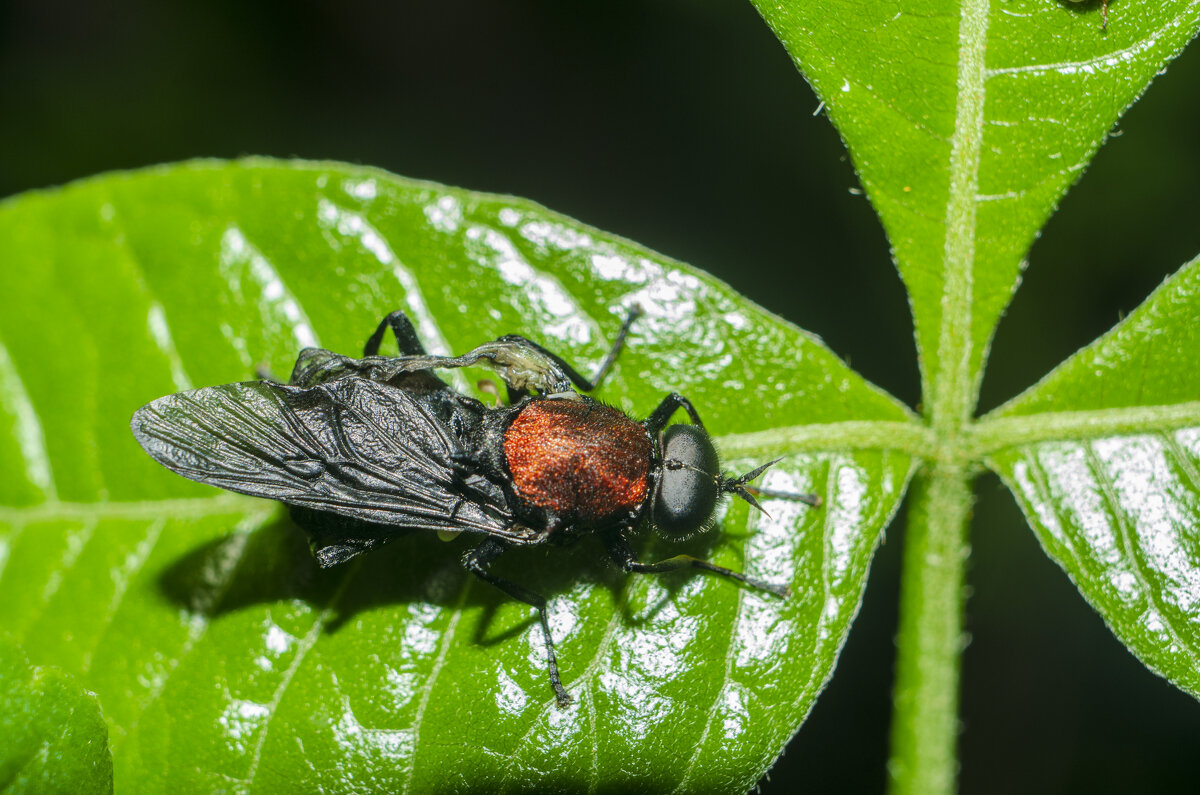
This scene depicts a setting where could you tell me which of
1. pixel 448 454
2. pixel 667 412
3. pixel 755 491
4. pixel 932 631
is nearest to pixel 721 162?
pixel 667 412

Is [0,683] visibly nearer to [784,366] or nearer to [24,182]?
[784,366]

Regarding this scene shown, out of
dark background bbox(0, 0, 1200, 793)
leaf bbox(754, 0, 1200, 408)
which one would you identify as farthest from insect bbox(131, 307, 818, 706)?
dark background bbox(0, 0, 1200, 793)

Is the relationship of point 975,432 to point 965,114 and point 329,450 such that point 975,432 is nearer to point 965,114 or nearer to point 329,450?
point 965,114

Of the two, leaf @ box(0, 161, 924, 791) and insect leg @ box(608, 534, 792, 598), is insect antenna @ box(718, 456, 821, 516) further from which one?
insect leg @ box(608, 534, 792, 598)

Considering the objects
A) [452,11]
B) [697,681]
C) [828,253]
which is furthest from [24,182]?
[697,681]

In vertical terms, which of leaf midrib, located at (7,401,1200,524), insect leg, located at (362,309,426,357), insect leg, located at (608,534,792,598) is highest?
insect leg, located at (362,309,426,357)

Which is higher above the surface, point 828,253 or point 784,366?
point 828,253
